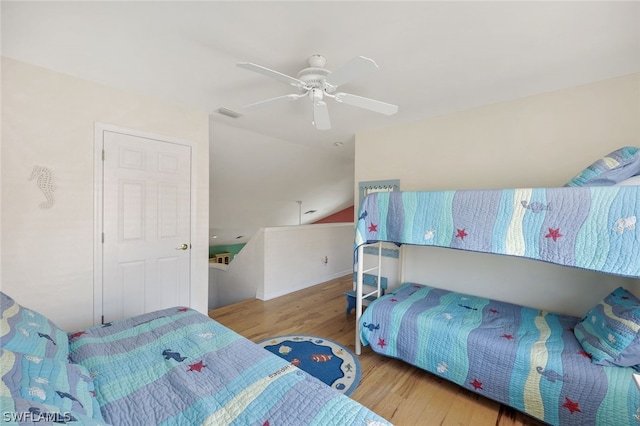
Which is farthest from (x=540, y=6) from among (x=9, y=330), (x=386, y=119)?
(x=9, y=330)

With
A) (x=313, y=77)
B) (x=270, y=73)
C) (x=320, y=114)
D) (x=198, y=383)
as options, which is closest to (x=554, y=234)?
(x=320, y=114)

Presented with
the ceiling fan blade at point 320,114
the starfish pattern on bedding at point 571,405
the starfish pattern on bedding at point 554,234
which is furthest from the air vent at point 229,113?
the starfish pattern on bedding at point 571,405

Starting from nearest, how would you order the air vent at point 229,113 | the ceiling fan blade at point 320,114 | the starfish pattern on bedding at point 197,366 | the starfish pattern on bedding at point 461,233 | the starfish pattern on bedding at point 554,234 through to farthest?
the starfish pattern on bedding at point 197,366 < the starfish pattern on bedding at point 554,234 < the ceiling fan blade at point 320,114 < the starfish pattern on bedding at point 461,233 < the air vent at point 229,113

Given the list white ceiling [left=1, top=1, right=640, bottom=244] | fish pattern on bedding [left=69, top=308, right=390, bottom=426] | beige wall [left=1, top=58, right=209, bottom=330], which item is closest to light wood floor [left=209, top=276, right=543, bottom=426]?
fish pattern on bedding [left=69, top=308, right=390, bottom=426]

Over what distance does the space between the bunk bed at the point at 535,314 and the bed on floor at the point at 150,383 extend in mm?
1250

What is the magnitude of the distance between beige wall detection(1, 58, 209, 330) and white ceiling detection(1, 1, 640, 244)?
0.16m

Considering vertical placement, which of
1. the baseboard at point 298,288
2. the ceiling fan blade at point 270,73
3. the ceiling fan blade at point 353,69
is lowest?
the baseboard at point 298,288

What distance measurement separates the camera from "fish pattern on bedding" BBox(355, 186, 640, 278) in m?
1.42

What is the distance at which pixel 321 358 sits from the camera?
234cm

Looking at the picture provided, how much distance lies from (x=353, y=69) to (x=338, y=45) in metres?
0.41

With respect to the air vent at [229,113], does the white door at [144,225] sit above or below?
below

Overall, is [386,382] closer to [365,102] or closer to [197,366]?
[197,366]

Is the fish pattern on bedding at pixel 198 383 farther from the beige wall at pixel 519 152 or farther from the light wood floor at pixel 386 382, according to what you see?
the beige wall at pixel 519 152

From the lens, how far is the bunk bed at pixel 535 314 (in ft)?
4.69
